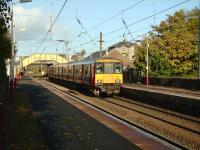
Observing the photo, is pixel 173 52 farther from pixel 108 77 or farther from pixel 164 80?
pixel 108 77

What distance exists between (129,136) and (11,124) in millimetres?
4404

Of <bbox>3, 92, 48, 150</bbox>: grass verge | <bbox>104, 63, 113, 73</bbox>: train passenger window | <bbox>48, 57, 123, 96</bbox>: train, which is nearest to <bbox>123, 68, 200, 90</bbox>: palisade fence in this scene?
<bbox>48, 57, 123, 96</bbox>: train

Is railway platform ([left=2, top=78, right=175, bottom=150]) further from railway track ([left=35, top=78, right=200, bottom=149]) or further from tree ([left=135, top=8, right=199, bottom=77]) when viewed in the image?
tree ([left=135, top=8, right=199, bottom=77])

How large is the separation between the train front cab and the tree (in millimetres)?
30182

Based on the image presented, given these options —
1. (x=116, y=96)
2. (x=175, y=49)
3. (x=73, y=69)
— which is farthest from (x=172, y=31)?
(x=116, y=96)

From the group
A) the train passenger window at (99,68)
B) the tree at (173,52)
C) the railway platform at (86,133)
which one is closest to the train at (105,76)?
the train passenger window at (99,68)

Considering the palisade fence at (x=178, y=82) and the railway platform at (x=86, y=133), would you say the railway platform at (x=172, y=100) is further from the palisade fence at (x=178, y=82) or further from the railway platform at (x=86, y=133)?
the palisade fence at (x=178, y=82)

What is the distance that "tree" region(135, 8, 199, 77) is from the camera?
6538 cm

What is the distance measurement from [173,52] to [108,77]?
31571 mm

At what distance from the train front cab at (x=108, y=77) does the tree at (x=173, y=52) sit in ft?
99.0

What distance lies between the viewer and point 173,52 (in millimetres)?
65438

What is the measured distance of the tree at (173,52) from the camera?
65.4 meters

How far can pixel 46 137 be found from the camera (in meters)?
14.0

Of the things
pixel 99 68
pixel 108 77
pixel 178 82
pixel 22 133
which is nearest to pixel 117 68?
pixel 108 77
